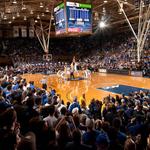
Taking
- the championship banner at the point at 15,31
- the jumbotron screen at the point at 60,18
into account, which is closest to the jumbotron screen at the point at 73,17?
the jumbotron screen at the point at 60,18

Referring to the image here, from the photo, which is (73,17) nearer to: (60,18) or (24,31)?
(60,18)

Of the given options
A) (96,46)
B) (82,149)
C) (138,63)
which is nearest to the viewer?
(82,149)

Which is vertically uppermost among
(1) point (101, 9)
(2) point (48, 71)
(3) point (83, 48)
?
(1) point (101, 9)

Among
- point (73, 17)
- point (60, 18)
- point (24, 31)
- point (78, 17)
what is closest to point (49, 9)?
point (24, 31)

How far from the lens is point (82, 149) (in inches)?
125

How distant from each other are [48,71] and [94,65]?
272 inches

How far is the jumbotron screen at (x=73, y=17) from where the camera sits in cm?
1398

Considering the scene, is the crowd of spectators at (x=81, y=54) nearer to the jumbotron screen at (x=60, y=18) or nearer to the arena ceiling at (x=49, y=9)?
the arena ceiling at (x=49, y=9)

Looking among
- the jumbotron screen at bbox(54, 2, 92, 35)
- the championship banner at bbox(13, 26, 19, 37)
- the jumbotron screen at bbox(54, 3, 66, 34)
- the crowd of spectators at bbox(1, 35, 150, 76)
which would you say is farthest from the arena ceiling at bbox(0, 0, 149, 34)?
the jumbotron screen at bbox(54, 2, 92, 35)

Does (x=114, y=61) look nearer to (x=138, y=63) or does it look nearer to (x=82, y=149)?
(x=138, y=63)

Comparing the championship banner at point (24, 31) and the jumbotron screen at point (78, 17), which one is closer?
the jumbotron screen at point (78, 17)

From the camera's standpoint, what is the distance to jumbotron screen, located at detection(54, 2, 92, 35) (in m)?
14.0

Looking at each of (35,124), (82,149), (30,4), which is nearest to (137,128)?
(82,149)

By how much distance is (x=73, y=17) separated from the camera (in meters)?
14.1
